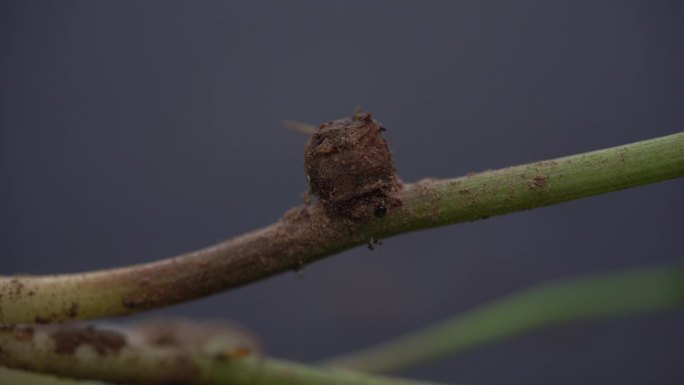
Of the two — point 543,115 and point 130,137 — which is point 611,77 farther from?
point 130,137

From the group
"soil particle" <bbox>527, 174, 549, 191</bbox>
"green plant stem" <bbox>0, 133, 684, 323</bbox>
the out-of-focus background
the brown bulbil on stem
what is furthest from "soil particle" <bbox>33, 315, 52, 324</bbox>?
the out-of-focus background

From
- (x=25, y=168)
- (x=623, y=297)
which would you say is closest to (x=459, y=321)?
(x=623, y=297)

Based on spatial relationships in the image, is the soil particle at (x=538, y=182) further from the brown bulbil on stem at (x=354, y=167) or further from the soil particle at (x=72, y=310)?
the soil particle at (x=72, y=310)

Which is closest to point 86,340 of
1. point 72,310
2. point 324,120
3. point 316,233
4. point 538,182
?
point 72,310

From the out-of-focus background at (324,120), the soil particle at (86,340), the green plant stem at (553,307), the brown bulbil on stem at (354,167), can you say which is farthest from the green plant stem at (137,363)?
the out-of-focus background at (324,120)

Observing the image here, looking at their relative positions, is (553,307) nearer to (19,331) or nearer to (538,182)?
(538,182)
